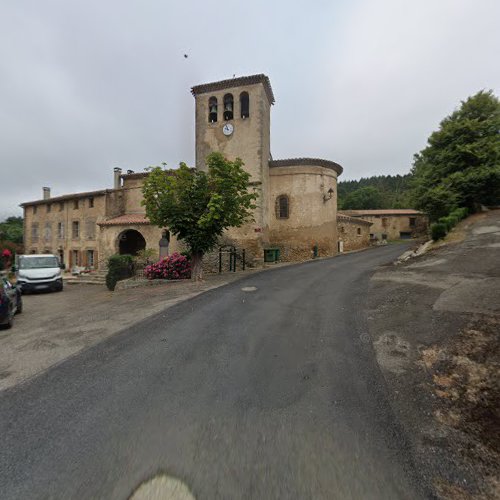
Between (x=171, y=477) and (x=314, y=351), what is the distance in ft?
8.98

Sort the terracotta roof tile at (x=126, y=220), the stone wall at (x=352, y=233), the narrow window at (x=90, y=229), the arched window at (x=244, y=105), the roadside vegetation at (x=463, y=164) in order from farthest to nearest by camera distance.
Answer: the narrow window at (x=90, y=229)
the stone wall at (x=352, y=233)
the terracotta roof tile at (x=126, y=220)
the arched window at (x=244, y=105)
the roadside vegetation at (x=463, y=164)

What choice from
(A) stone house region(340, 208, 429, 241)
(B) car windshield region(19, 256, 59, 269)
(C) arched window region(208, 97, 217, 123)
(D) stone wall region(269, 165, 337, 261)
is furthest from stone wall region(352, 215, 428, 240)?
(B) car windshield region(19, 256, 59, 269)

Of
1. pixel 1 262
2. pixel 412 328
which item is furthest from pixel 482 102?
pixel 1 262

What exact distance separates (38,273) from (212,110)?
14.7 metres

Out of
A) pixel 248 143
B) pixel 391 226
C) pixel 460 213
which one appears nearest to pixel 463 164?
pixel 460 213

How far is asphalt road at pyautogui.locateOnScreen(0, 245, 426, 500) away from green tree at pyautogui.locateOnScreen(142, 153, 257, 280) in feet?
18.9

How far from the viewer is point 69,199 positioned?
24141mm

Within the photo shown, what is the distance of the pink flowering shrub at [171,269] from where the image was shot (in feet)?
39.9

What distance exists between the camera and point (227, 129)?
17891mm

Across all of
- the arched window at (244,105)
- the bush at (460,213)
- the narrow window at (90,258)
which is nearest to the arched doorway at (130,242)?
the narrow window at (90,258)

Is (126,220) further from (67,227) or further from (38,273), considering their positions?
(67,227)

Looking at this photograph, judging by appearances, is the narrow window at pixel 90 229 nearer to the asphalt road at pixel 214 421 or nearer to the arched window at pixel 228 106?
the arched window at pixel 228 106

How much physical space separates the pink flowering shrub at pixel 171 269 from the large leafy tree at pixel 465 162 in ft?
50.4

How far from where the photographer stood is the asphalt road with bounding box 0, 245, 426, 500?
1.98 meters
